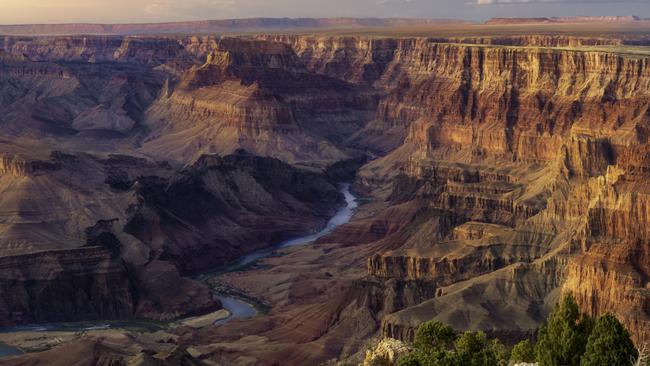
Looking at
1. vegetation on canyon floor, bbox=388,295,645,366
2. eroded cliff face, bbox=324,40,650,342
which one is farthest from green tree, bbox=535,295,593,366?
eroded cliff face, bbox=324,40,650,342

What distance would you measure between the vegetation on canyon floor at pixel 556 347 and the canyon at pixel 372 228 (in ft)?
76.3

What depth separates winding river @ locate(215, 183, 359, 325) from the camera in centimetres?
10562

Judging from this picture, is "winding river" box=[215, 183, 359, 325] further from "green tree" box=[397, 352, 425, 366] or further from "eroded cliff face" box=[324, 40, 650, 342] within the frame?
"green tree" box=[397, 352, 425, 366]

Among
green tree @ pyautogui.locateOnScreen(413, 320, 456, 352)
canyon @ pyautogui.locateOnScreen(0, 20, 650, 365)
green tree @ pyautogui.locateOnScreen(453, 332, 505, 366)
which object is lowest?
canyon @ pyautogui.locateOnScreen(0, 20, 650, 365)

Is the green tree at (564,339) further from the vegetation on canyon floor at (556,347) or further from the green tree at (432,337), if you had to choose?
the green tree at (432,337)

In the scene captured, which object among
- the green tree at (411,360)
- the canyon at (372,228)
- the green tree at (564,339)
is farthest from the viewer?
the canyon at (372,228)

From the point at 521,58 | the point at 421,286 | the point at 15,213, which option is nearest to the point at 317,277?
the point at 421,286

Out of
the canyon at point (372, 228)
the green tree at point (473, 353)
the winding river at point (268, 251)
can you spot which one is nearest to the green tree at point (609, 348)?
the green tree at point (473, 353)

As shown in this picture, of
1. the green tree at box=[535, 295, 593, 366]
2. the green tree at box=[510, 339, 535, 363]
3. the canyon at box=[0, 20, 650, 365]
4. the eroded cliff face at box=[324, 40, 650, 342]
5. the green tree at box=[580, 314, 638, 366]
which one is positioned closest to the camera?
the green tree at box=[580, 314, 638, 366]

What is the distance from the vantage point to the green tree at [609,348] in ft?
145

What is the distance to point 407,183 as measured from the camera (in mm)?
152875

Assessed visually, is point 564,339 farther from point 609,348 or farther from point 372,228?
point 372,228

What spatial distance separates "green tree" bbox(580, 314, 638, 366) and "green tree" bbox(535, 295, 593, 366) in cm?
198

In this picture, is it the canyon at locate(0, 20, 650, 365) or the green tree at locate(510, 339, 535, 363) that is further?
the canyon at locate(0, 20, 650, 365)
